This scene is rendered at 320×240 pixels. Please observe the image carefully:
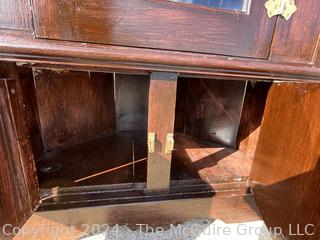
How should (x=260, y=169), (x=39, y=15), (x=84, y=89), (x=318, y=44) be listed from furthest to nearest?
(x=84, y=89), (x=260, y=169), (x=318, y=44), (x=39, y=15)

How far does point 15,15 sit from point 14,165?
31cm

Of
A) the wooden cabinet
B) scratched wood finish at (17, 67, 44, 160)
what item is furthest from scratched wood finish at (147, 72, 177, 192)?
scratched wood finish at (17, 67, 44, 160)

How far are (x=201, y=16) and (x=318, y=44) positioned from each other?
27 centimetres

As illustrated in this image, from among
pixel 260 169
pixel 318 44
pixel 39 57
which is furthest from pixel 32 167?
pixel 318 44

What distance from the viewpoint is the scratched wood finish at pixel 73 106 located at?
0.68 metres

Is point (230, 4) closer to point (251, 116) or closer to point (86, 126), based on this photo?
point (251, 116)

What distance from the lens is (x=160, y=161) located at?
1.49 feet

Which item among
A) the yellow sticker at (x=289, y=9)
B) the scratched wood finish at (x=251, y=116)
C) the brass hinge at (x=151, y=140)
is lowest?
the scratched wood finish at (x=251, y=116)

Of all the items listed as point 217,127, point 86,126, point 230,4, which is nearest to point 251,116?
point 217,127

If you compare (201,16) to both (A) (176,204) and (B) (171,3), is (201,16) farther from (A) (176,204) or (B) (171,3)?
(A) (176,204)

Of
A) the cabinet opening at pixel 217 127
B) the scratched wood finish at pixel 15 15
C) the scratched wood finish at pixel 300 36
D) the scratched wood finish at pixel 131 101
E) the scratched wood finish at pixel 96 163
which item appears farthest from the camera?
the scratched wood finish at pixel 131 101

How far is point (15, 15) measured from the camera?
28cm

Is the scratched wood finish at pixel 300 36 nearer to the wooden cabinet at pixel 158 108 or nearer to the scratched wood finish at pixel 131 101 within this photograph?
the wooden cabinet at pixel 158 108

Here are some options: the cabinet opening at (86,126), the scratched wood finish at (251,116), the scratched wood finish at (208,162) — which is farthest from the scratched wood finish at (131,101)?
the scratched wood finish at (251,116)
